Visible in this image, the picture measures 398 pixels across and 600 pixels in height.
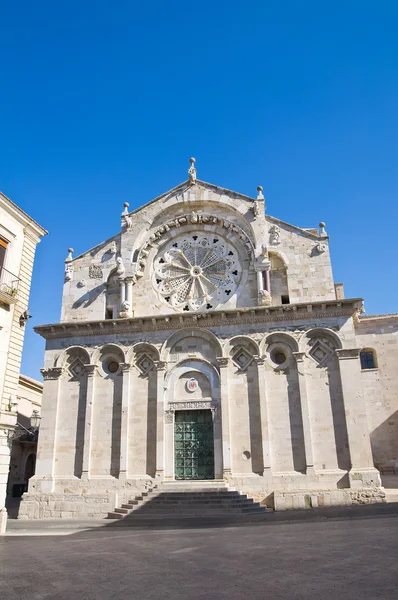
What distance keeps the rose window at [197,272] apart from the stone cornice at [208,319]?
3.93 feet

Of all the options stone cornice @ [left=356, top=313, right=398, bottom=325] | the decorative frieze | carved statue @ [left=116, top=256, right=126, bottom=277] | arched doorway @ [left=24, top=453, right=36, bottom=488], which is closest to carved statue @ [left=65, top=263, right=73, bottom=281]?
the decorative frieze

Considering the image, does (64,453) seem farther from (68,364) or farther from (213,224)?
(213,224)

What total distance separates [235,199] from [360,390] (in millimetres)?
10374

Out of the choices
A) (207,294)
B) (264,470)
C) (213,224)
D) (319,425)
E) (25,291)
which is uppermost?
(213,224)

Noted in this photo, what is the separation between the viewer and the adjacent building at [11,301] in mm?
14172

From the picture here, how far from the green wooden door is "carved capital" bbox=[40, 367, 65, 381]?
18.2 feet

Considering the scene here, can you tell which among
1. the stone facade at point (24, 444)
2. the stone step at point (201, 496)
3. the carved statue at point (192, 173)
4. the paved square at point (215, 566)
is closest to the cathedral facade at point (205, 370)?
the carved statue at point (192, 173)

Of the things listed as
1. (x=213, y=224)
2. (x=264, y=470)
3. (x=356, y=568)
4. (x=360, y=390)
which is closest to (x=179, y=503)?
A: (x=264, y=470)

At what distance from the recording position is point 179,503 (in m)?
16.5

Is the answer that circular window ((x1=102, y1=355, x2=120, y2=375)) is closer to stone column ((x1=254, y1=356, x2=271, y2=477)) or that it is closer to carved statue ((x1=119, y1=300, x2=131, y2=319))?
carved statue ((x1=119, y1=300, x2=131, y2=319))

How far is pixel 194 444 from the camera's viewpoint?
62.8ft

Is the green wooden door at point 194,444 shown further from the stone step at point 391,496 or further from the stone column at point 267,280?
the stone step at point 391,496

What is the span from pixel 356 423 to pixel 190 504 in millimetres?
6917

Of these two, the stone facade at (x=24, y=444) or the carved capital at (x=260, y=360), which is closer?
the carved capital at (x=260, y=360)
